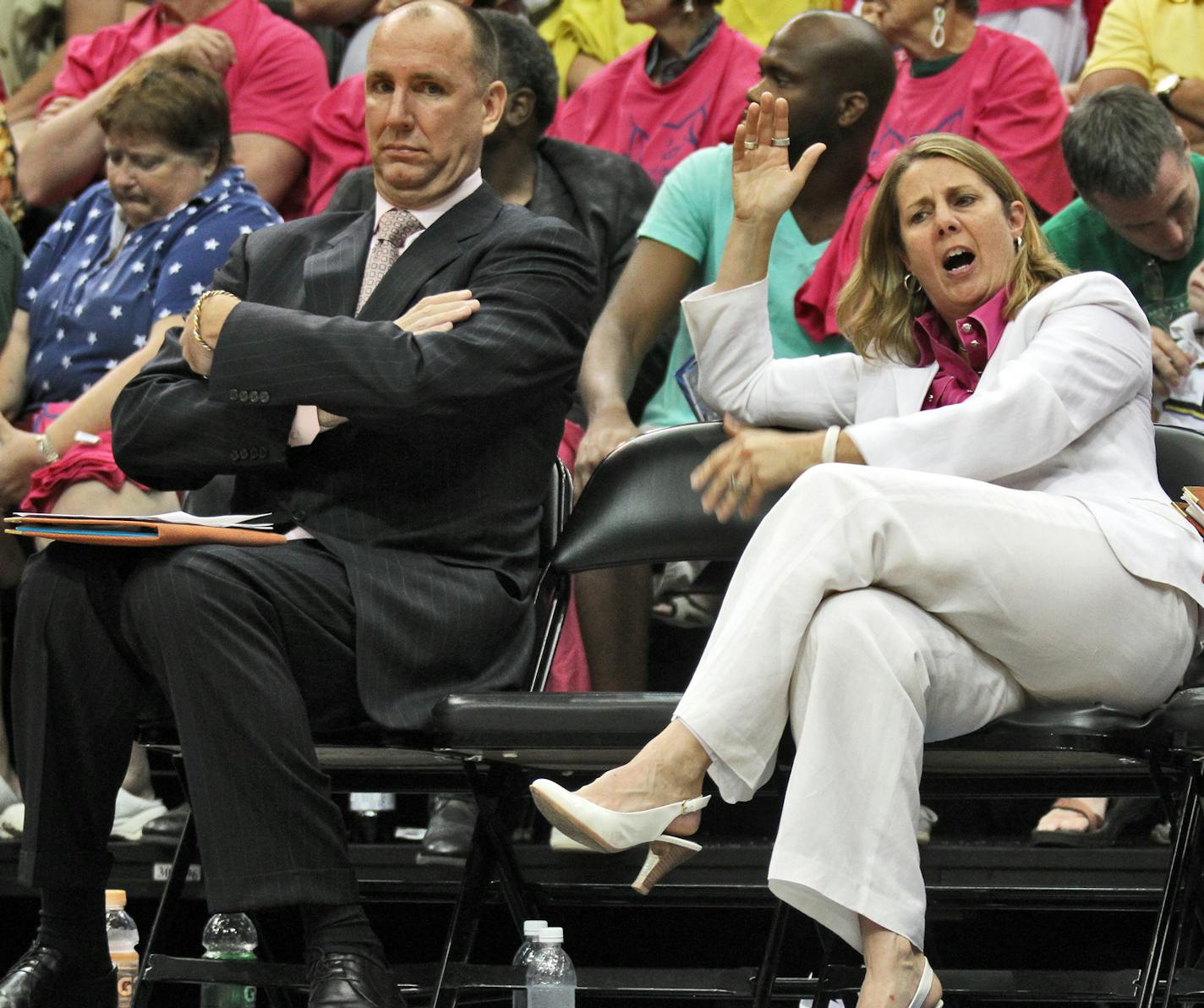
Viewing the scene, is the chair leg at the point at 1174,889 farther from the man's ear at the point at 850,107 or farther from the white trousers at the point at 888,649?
the man's ear at the point at 850,107

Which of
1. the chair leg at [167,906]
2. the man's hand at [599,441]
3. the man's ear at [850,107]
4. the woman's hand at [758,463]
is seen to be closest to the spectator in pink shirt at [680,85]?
the man's ear at [850,107]

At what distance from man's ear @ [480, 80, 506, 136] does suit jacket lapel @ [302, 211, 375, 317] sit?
28 centimetres

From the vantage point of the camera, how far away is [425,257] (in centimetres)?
274

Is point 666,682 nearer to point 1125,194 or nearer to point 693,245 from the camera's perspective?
point 693,245

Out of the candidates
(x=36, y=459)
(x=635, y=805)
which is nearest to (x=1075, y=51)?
(x=36, y=459)

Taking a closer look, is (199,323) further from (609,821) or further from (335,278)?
(609,821)

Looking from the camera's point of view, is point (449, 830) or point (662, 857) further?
point (449, 830)

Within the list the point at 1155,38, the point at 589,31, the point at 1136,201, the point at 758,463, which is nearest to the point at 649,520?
the point at 758,463

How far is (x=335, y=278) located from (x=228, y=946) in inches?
45.3

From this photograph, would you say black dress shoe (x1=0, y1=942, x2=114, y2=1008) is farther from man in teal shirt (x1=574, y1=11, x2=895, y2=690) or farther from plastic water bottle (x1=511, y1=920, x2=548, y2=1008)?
man in teal shirt (x1=574, y1=11, x2=895, y2=690)

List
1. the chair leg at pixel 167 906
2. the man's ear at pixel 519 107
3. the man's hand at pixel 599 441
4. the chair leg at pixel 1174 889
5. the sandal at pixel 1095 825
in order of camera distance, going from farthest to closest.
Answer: the man's ear at pixel 519 107 < the man's hand at pixel 599 441 < the sandal at pixel 1095 825 < the chair leg at pixel 167 906 < the chair leg at pixel 1174 889

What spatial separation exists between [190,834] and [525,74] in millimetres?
1862

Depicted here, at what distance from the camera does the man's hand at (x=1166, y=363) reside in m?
3.08

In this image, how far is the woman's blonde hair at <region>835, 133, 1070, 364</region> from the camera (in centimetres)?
267
